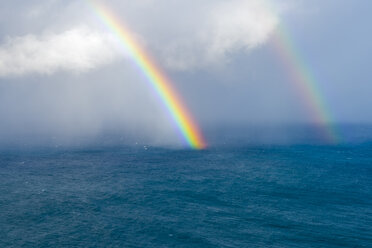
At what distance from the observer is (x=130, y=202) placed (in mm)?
159750

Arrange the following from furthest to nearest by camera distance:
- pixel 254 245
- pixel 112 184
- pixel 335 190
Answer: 1. pixel 112 184
2. pixel 335 190
3. pixel 254 245

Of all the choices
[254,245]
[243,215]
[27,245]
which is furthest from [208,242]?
[27,245]

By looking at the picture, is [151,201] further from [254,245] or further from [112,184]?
[254,245]

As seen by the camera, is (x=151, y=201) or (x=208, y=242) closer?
(x=208, y=242)

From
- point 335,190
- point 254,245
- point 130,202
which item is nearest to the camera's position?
point 254,245

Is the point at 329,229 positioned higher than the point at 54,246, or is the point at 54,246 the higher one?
the point at 329,229

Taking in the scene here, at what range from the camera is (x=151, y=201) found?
160 meters

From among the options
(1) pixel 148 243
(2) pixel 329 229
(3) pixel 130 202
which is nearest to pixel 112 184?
(3) pixel 130 202

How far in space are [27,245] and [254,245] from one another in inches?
3035

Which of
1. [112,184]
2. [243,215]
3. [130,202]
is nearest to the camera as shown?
[243,215]

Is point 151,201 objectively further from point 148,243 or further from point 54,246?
point 54,246

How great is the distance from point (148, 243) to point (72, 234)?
29702 millimetres

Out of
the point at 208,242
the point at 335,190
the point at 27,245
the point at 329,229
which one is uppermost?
the point at 335,190

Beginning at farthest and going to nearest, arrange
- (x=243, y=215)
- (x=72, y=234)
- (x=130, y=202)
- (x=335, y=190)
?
(x=335, y=190)
(x=130, y=202)
(x=243, y=215)
(x=72, y=234)
